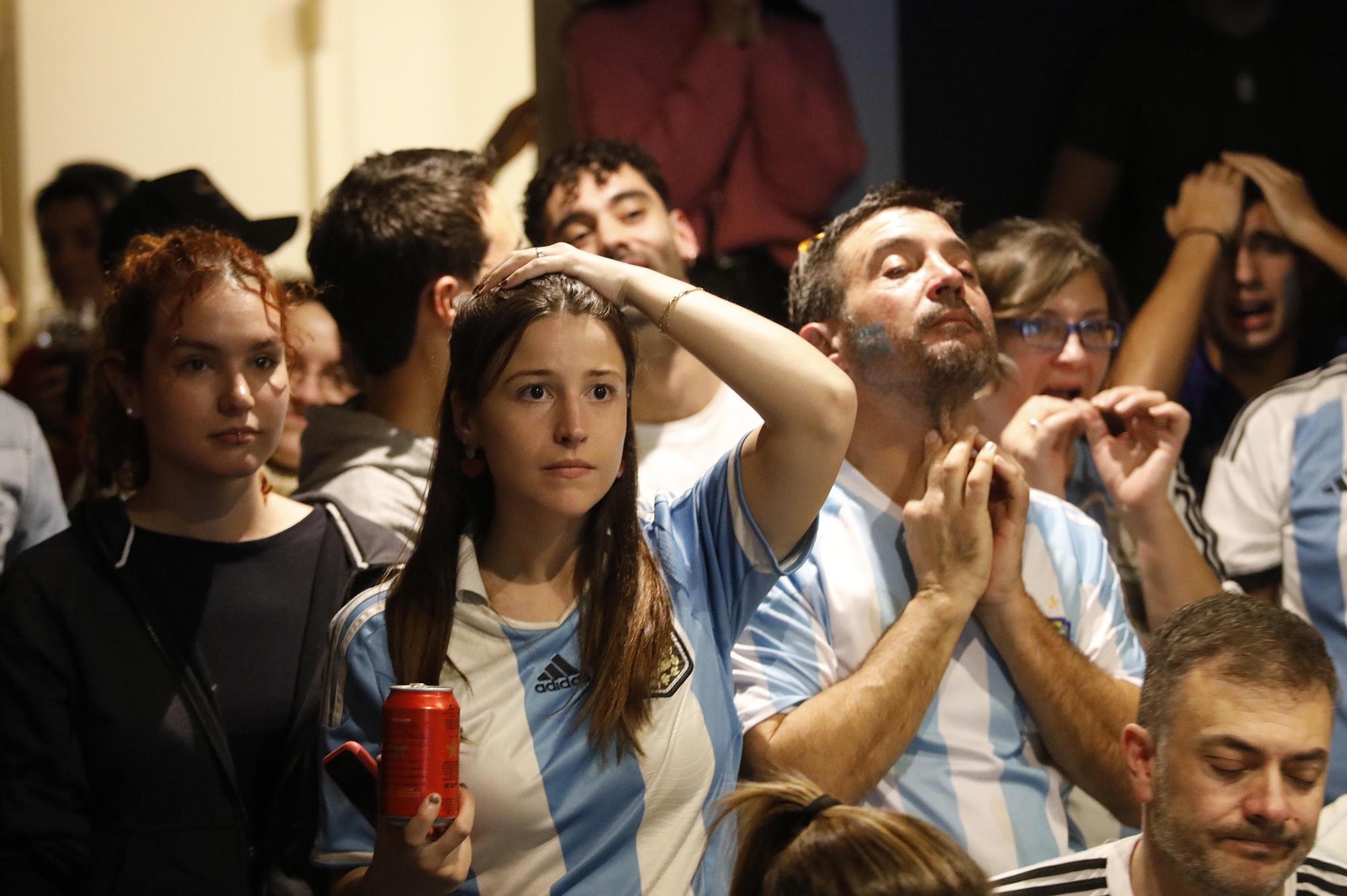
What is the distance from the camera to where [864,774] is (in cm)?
206

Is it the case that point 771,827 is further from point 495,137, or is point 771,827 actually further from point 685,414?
point 495,137

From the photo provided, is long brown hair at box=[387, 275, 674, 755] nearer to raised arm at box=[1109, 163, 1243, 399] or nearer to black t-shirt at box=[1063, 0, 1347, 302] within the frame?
raised arm at box=[1109, 163, 1243, 399]

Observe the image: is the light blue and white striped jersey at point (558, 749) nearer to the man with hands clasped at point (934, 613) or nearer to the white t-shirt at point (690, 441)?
the man with hands clasped at point (934, 613)

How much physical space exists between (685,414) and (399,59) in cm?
233

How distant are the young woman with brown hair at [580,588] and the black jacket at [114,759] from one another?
8.4 inches

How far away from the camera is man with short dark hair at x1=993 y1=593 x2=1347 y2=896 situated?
183 centimetres

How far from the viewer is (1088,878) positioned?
6.45 feet

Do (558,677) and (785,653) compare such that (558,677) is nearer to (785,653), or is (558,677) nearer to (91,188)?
(785,653)

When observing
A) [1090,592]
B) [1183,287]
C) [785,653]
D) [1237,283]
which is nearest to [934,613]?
[785,653]

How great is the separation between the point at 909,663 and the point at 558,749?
0.59 metres

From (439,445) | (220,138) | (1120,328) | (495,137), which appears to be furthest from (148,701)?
(220,138)

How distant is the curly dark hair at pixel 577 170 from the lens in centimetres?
298

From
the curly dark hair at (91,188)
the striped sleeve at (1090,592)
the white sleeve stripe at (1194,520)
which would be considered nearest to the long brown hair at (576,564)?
the striped sleeve at (1090,592)

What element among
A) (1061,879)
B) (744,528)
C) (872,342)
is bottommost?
(1061,879)
